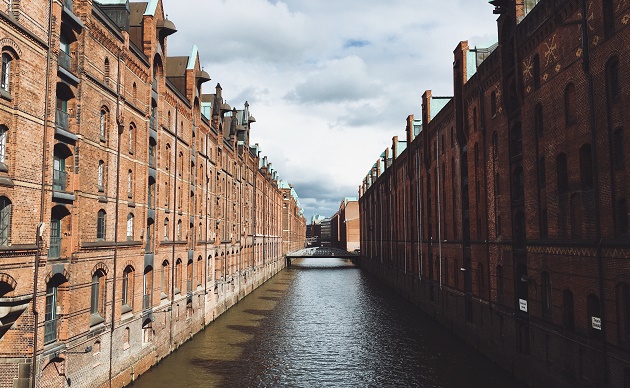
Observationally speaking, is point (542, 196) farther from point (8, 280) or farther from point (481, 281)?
point (8, 280)

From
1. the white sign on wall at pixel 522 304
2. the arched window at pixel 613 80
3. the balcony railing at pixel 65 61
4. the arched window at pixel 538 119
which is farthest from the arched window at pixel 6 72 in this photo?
the white sign on wall at pixel 522 304

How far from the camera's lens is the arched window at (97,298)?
18375 mm

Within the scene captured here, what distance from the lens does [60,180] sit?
16.4 meters

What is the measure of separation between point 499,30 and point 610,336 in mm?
14912

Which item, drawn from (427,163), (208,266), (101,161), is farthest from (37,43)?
(427,163)

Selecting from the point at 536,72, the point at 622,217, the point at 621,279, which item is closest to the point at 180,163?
the point at 536,72

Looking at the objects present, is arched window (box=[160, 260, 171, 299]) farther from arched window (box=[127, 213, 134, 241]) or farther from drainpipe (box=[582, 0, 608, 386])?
drainpipe (box=[582, 0, 608, 386])

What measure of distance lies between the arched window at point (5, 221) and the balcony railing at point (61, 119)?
135 inches

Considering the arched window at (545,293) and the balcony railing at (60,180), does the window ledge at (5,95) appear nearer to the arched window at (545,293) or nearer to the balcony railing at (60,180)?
the balcony railing at (60,180)

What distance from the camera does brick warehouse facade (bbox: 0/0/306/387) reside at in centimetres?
1388

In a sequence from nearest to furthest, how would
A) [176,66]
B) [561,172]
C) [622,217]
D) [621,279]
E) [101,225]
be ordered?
[621,279]
[622,217]
[561,172]
[101,225]
[176,66]

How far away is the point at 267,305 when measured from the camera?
44969mm

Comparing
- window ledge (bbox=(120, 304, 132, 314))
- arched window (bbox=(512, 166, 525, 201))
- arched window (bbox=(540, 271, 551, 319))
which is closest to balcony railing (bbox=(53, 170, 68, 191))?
window ledge (bbox=(120, 304, 132, 314))

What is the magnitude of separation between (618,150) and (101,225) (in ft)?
59.5
